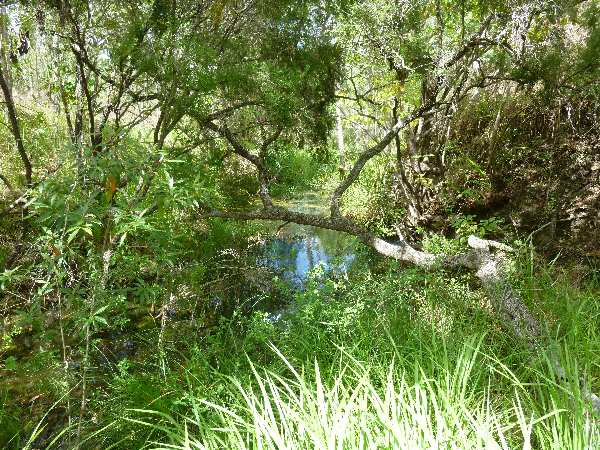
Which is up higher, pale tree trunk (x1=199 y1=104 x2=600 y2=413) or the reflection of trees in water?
pale tree trunk (x1=199 y1=104 x2=600 y2=413)

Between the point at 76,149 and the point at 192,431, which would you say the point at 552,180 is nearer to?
the point at 192,431

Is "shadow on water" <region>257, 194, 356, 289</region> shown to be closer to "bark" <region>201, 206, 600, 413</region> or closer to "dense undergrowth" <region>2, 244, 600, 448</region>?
"bark" <region>201, 206, 600, 413</region>

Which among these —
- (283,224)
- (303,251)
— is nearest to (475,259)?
(283,224)

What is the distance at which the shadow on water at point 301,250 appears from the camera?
566 centimetres

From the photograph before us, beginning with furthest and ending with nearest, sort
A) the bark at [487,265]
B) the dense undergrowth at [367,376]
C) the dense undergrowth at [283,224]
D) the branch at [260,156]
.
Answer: the branch at [260,156], the bark at [487,265], the dense undergrowth at [283,224], the dense undergrowth at [367,376]

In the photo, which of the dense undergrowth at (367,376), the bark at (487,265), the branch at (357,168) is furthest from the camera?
the branch at (357,168)

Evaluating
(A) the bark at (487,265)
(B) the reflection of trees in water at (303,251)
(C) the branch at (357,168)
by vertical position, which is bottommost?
(B) the reflection of trees in water at (303,251)

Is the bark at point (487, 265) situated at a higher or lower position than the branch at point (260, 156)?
lower

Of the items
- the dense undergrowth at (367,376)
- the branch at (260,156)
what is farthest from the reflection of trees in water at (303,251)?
the dense undergrowth at (367,376)

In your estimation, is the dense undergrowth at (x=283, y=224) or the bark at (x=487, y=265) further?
the bark at (x=487, y=265)

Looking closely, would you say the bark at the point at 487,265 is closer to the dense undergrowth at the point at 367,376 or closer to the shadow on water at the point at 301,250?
the dense undergrowth at the point at 367,376

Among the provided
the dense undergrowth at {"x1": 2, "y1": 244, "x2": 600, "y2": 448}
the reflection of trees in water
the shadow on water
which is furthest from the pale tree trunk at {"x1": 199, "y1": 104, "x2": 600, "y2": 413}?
the reflection of trees in water

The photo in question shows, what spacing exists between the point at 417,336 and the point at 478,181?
4.07 m

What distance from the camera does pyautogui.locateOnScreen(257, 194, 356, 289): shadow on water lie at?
5656 millimetres
